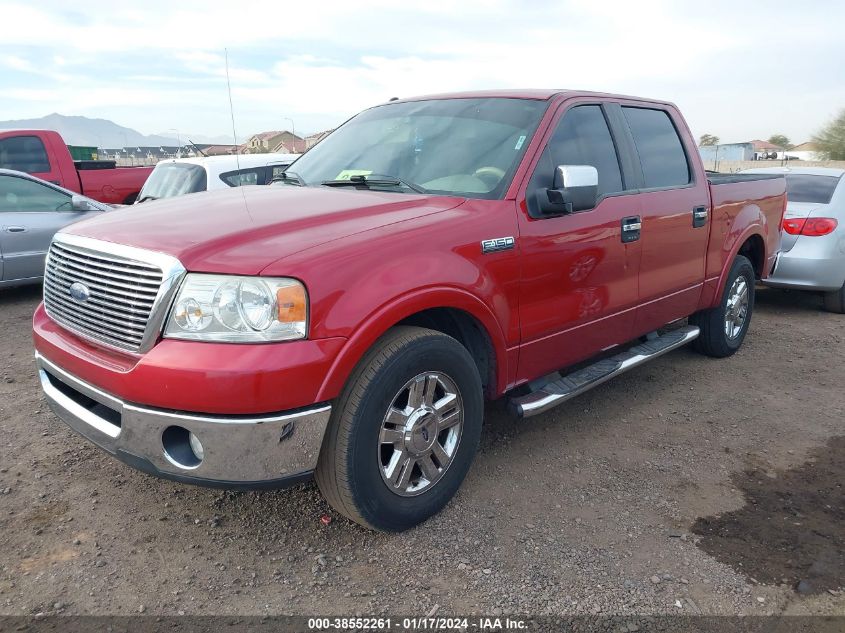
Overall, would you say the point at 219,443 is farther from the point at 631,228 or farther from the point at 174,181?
the point at 174,181

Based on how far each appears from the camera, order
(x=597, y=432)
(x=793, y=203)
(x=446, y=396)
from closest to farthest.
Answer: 1. (x=446, y=396)
2. (x=597, y=432)
3. (x=793, y=203)

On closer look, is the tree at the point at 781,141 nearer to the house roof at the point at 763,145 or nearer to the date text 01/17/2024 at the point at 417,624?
the house roof at the point at 763,145

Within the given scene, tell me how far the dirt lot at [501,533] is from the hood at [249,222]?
124 centimetres

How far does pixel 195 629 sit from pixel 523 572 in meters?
1.25

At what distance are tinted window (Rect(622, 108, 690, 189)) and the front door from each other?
0.36 metres

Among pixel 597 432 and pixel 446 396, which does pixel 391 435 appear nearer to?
pixel 446 396

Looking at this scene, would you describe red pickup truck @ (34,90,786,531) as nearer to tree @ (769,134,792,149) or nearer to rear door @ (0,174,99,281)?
rear door @ (0,174,99,281)

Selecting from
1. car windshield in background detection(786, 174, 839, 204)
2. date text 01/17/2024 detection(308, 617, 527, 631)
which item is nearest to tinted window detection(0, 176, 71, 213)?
date text 01/17/2024 detection(308, 617, 527, 631)

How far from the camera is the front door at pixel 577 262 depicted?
3377 millimetres

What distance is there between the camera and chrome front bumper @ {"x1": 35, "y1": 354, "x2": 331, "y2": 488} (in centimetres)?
240

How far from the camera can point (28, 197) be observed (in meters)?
7.21

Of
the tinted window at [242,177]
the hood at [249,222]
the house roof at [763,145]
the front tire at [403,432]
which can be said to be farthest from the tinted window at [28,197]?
the house roof at [763,145]

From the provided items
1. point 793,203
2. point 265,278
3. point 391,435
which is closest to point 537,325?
point 391,435

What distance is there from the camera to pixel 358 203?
3133 mm
